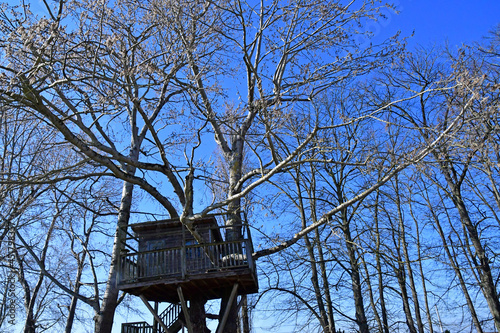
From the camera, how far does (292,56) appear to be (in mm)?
12531

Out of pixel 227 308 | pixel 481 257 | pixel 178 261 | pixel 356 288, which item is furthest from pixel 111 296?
pixel 481 257

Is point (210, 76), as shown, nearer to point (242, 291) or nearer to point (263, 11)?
point (263, 11)

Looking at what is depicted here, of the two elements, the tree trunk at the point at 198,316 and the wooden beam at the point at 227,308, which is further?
the tree trunk at the point at 198,316

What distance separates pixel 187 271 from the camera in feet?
36.0

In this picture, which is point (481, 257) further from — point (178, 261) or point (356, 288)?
point (178, 261)

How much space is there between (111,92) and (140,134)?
260 inches

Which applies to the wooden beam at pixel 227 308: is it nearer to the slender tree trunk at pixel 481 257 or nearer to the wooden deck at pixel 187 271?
the wooden deck at pixel 187 271

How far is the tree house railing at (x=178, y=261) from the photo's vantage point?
10.8 metres

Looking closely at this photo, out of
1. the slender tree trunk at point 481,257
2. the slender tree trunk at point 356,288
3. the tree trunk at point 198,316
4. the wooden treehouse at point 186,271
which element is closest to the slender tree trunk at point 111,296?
the wooden treehouse at point 186,271

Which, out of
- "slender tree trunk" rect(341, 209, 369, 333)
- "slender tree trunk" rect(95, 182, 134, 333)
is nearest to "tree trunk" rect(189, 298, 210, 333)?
"slender tree trunk" rect(95, 182, 134, 333)

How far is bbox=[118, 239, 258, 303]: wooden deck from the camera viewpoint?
10.7 meters

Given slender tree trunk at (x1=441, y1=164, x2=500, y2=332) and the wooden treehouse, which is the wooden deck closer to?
the wooden treehouse

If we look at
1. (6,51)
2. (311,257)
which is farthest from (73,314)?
(6,51)

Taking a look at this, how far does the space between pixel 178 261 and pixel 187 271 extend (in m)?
0.86
